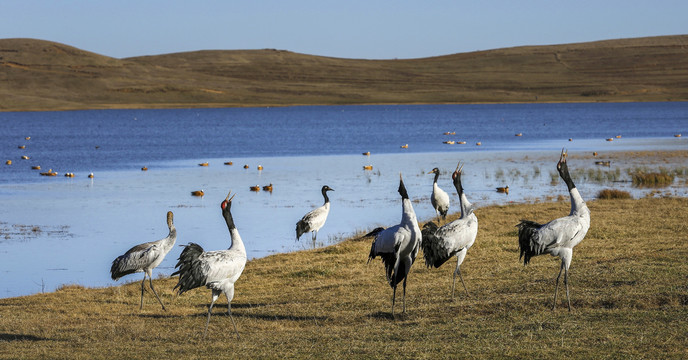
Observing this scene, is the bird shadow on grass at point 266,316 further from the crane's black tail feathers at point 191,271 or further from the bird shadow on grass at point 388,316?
the crane's black tail feathers at point 191,271

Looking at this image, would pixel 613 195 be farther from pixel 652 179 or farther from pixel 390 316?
pixel 390 316

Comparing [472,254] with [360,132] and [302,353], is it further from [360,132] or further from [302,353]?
[360,132]

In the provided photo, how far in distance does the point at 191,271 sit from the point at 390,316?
3.48m

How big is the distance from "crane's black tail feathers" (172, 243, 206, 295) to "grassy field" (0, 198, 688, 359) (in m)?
0.88

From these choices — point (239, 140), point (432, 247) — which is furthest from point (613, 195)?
point (239, 140)

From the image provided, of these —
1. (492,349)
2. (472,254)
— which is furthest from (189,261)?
(472,254)

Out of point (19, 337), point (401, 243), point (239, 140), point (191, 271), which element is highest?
point (239, 140)

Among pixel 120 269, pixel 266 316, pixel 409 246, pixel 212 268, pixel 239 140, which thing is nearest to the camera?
pixel 212 268

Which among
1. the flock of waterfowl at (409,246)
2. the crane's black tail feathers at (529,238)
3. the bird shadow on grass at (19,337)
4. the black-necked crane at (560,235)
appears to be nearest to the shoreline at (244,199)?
the bird shadow on grass at (19,337)

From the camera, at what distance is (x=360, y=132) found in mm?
98500

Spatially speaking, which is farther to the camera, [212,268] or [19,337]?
[19,337]

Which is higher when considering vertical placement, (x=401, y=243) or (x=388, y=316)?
(x=401, y=243)

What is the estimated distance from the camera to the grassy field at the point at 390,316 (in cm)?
1171

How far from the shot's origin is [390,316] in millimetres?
14172
